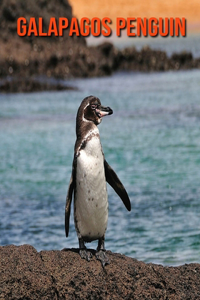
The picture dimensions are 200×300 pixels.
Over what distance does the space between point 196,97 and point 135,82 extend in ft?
41.5

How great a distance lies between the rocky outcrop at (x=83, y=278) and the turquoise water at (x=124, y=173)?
2.45 m

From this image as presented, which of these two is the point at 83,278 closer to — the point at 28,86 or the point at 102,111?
the point at 102,111

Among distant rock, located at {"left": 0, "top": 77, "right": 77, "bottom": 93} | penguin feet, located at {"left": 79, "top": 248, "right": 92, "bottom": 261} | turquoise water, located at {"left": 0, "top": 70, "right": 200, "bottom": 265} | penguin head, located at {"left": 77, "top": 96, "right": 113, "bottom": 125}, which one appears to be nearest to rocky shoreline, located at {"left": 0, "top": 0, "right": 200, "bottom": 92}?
distant rock, located at {"left": 0, "top": 77, "right": 77, "bottom": 93}

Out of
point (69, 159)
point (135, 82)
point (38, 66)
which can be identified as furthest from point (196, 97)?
point (69, 159)

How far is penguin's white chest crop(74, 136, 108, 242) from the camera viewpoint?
411 centimetres

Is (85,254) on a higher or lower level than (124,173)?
higher

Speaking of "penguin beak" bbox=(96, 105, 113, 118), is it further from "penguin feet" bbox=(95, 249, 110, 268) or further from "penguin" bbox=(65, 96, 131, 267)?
"penguin feet" bbox=(95, 249, 110, 268)

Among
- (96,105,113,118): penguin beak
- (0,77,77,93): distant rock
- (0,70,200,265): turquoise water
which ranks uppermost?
(0,77,77,93): distant rock

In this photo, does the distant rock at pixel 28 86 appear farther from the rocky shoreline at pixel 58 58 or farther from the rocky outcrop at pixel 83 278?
the rocky outcrop at pixel 83 278

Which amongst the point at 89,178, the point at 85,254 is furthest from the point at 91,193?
the point at 85,254

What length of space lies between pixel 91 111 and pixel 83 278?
39.8 inches

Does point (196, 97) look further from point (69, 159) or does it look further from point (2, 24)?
point (2, 24)

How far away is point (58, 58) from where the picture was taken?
47.0 m

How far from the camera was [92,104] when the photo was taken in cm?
416
